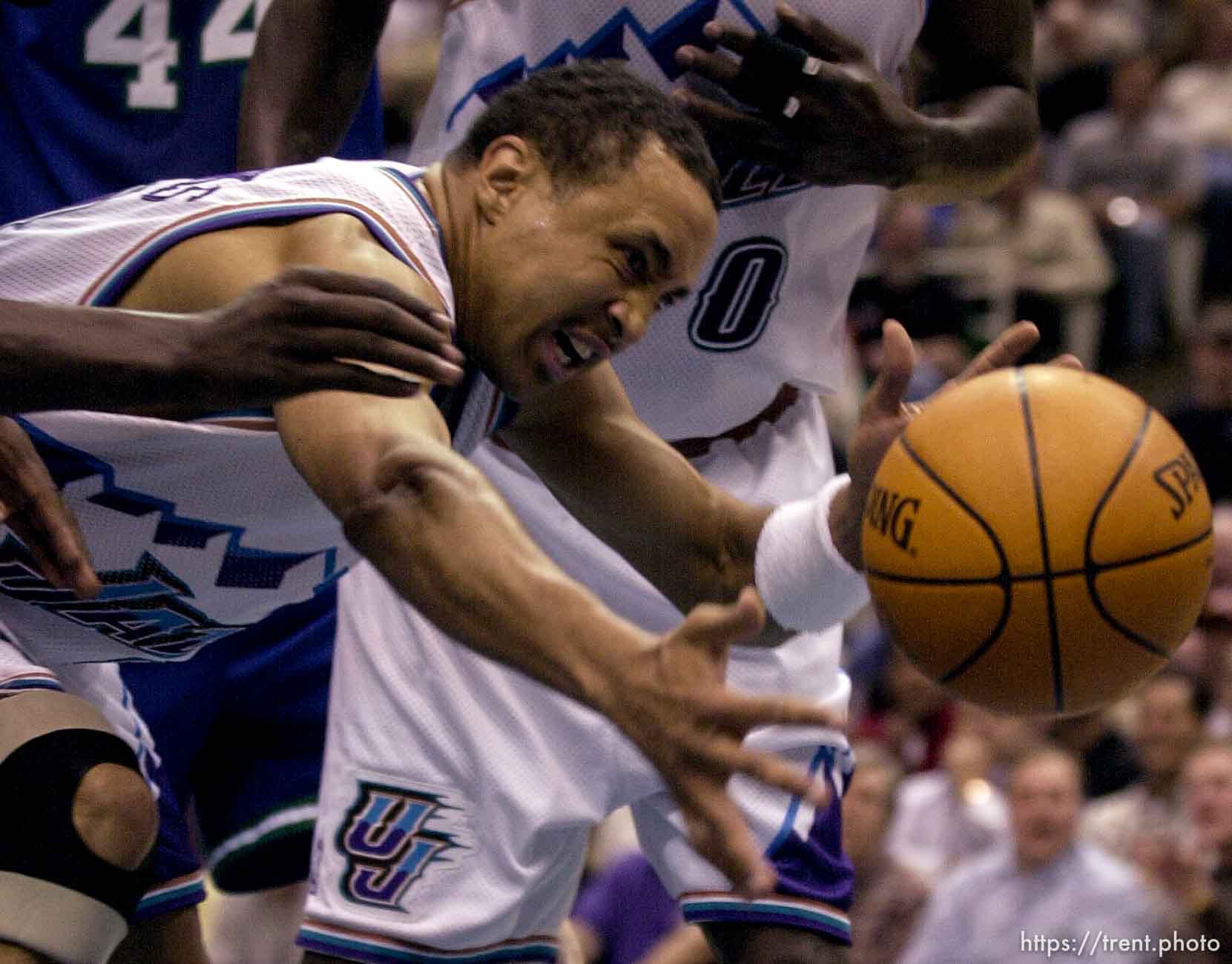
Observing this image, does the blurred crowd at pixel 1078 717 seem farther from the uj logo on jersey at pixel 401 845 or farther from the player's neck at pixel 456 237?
the uj logo on jersey at pixel 401 845


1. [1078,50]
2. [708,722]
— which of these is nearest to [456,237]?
[708,722]

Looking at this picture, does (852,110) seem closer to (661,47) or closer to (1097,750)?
(661,47)

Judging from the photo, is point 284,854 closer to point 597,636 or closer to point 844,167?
point 844,167

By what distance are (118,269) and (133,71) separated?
71.3 inches

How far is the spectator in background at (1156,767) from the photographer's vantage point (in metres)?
6.39

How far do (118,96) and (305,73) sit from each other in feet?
2.23

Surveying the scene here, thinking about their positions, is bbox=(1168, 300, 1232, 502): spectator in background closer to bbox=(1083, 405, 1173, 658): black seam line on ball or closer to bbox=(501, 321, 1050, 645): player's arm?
bbox=(501, 321, 1050, 645): player's arm

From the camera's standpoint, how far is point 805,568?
3.45 metres

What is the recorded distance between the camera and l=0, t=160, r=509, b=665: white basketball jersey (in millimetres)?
2871

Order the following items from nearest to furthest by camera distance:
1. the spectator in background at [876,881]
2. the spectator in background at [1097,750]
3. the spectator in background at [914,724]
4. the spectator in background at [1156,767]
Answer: the spectator in background at [1156,767], the spectator in background at [876,881], the spectator in background at [1097,750], the spectator in background at [914,724]

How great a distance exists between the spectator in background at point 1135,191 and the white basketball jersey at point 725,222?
7.36 m

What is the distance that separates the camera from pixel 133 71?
14.8ft

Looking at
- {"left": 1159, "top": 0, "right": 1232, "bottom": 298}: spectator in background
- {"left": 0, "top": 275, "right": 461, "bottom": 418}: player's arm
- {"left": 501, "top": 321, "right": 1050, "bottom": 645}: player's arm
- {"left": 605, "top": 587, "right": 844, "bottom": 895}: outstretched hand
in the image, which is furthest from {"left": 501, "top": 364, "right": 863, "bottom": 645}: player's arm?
{"left": 1159, "top": 0, "right": 1232, "bottom": 298}: spectator in background

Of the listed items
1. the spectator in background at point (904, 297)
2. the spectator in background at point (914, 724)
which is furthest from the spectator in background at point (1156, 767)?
the spectator in background at point (904, 297)
